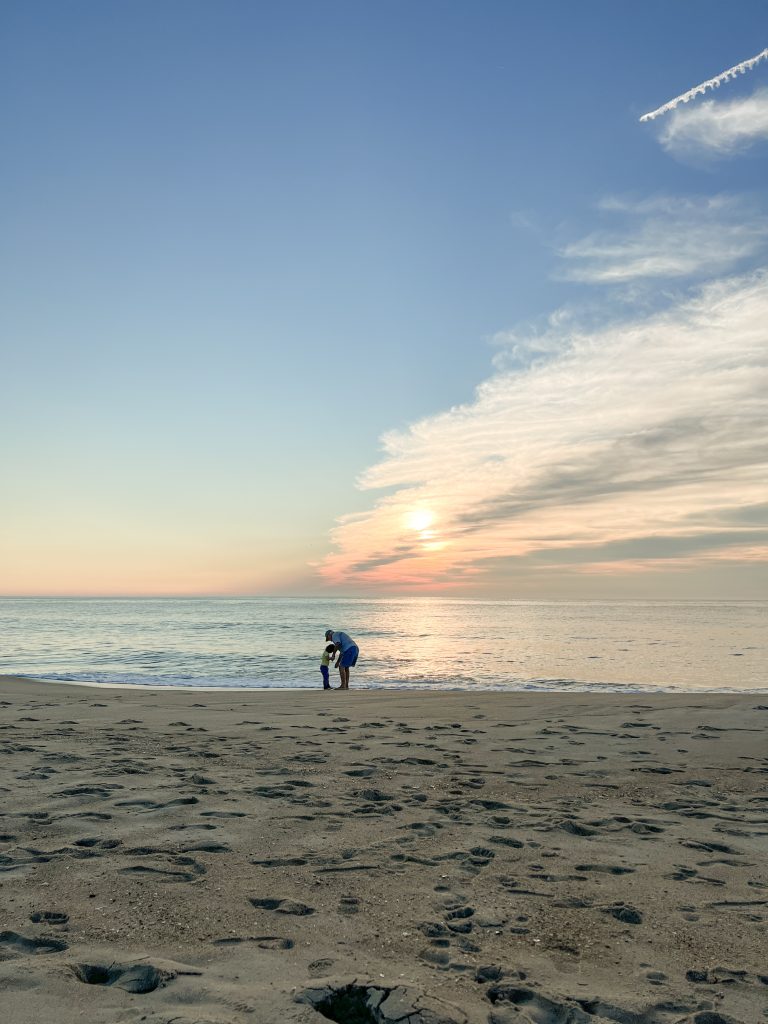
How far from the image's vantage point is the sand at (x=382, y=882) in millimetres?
3369

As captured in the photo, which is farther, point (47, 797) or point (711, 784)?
point (711, 784)

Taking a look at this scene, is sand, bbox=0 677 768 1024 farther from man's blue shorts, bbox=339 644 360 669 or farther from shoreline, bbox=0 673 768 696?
man's blue shorts, bbox=339 644 360 669

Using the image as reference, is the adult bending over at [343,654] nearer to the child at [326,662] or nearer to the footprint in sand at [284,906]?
A: the child at [326,662]

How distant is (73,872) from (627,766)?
6387 mm

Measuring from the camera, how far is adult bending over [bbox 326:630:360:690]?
18.8 m

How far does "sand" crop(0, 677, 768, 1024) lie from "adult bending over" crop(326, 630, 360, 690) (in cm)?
897

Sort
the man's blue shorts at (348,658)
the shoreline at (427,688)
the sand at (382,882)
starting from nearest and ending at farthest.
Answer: the sand at (382,882) < the shoreline at (427,688) < the man's blue shorts at (348,658)

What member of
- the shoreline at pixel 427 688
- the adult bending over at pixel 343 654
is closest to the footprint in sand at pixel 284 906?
the shoreline at pixel 427 688

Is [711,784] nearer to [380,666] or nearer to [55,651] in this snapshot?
[380,666]

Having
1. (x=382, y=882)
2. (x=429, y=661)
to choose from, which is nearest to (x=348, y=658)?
(x=429, y=661)

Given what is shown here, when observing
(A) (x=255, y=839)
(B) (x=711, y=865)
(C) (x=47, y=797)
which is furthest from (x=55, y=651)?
(B) (x=711, y=865)

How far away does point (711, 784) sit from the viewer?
775cm

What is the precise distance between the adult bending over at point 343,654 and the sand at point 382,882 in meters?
8.97

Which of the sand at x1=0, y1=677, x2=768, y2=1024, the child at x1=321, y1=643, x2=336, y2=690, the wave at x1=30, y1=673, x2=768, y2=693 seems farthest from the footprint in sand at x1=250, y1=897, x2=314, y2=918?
the wave at x1=30, y1=673, x2=768, y2=693
